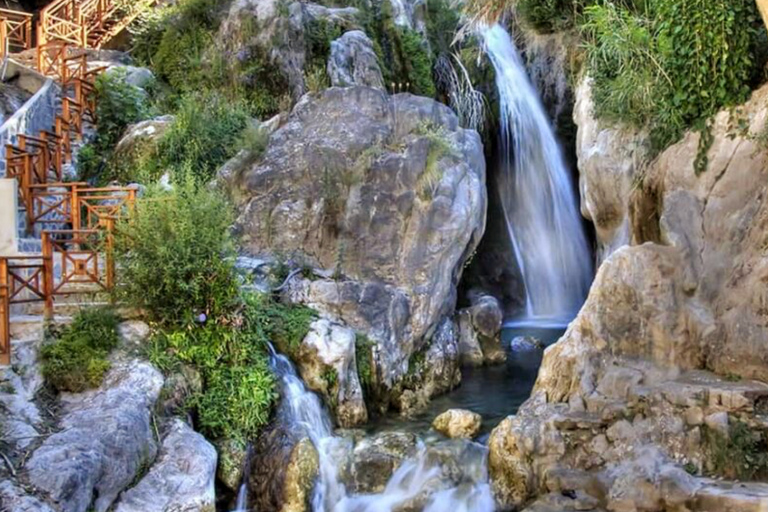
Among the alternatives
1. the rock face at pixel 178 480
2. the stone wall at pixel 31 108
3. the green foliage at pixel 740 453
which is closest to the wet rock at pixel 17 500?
the rock face at pixel 178 480

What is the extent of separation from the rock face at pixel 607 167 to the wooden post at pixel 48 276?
8.92m

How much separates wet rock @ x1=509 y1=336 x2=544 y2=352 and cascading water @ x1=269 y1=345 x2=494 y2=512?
567cm

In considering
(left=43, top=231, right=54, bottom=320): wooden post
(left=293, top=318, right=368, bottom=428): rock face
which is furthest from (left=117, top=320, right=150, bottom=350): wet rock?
(left=293, top=318, right=368, bottom=428): rock face

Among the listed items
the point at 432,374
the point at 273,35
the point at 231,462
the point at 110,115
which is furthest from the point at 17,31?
the point at 231,462

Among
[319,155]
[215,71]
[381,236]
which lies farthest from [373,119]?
[215,71]

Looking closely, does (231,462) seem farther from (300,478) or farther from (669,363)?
(669,363)

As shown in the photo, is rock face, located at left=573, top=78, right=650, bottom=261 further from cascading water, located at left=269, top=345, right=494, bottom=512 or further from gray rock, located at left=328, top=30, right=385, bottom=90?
cascading water, located at left=269, top=345, right=494, bottom=512

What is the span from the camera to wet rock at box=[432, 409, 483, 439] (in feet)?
28.6

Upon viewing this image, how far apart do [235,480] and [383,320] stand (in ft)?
11.3

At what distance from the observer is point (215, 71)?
50.8 ft

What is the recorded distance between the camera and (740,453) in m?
6.36

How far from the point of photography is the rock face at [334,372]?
899 cm

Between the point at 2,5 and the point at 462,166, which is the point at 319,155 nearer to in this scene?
the point at 462,166

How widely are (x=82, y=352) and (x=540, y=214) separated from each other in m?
12.4
